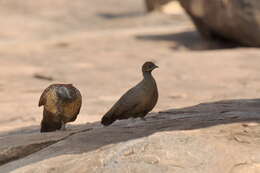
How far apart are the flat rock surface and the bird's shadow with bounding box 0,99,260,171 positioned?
11 mm

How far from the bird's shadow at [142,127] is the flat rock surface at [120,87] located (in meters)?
0.01

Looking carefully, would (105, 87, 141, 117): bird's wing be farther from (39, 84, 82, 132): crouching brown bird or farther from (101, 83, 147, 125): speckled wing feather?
(39, 84, 82, 132): crouching brown bird

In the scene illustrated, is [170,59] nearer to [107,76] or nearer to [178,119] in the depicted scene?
[107,76]

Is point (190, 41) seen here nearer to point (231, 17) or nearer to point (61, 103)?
point (231, 17)

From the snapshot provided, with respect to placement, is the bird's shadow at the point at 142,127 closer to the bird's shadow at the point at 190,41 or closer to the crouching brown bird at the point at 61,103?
the crouching brown bird at the point at 61,103

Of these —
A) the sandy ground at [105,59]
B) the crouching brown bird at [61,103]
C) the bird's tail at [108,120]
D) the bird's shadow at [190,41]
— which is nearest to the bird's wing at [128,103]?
the bird's tail at [108,120]

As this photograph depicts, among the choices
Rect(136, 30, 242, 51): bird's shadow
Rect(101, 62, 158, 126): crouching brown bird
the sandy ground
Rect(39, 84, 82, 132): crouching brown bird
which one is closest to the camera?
Rect(101, 62, 158, 126): crouching brown bird

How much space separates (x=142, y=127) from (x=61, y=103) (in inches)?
40.9

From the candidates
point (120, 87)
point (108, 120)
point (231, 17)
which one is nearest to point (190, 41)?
point (231, 17)

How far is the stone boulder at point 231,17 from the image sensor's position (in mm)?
17250

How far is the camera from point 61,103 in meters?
7.36

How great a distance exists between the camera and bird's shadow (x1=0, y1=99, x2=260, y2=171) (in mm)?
6172

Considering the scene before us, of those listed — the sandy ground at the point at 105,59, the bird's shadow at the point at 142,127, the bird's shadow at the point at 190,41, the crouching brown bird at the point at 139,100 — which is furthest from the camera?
the bird's shadow at the point at 190,41

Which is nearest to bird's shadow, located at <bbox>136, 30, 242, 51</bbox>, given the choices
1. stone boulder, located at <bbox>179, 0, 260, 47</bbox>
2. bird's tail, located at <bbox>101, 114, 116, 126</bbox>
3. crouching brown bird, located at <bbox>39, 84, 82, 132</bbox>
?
stone boulder, located at <bbox>179, 0, 260, 47</bbox>
